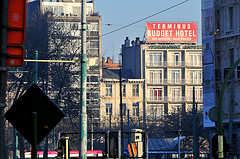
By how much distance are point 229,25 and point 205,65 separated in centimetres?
492

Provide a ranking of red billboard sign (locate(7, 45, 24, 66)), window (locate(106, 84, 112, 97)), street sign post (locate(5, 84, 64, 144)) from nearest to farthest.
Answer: red billboard sign (locate(7, 45, 24, 66)) < street sign post (locate(5, 84, 64, 144)) < window (locate(106, 84, 112, 97))

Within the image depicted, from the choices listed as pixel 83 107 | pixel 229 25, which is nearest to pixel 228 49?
pixel 229 25

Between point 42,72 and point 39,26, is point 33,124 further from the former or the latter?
point 39,26

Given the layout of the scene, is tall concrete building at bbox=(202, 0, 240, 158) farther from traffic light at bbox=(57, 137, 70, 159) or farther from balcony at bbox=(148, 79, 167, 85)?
balcony at bbox=(148, 79, 167, 85)

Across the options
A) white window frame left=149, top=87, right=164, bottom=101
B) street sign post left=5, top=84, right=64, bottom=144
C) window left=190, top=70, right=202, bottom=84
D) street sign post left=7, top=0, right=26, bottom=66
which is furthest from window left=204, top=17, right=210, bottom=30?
window left=190, top=70, right=202, bottom=84

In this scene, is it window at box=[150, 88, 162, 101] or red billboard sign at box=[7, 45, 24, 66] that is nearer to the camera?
red billboard sign at box=[7, 45, 24, 66]

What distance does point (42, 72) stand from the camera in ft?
174

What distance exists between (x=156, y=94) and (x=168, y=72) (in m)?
4.25

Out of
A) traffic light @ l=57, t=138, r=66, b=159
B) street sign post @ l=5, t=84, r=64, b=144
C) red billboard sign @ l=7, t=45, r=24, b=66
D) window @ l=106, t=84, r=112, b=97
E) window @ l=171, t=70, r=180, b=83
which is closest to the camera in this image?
red billboard sign @ l=7, t=45, r=24, b=66

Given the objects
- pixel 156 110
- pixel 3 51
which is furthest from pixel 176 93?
pixel 3 51

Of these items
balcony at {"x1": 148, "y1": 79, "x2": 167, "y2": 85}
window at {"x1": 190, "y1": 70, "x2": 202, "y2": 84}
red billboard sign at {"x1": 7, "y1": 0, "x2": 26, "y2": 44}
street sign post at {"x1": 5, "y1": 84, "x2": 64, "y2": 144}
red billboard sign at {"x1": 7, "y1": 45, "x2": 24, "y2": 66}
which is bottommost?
street sign post at {"x1": 5, "y1": 84, "x2": 64, "y2": 144}

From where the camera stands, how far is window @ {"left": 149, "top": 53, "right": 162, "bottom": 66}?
125 meters

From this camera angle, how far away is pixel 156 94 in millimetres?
125500

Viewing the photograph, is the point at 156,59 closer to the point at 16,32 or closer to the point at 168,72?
the point at 168,72
